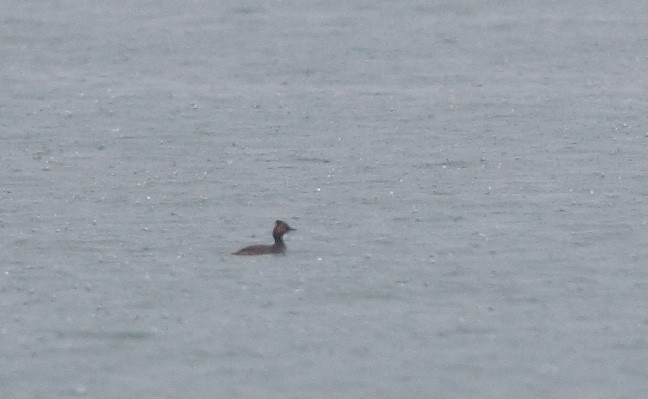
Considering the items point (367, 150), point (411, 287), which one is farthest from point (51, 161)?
point (411, 287)

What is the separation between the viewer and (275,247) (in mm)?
18453

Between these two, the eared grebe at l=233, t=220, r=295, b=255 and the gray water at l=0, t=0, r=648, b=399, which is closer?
the gray water at l=0, t=0, r=648, b=399

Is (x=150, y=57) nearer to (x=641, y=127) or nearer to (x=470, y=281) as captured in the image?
(x=641, y=127)

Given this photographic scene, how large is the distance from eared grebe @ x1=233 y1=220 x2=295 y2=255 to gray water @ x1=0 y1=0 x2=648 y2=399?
0.12 meters

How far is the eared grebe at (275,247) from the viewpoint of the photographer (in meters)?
18.3

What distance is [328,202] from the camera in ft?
69.2

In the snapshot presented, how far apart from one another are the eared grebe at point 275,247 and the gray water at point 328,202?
0.12m

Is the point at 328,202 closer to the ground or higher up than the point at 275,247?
closer to the ground

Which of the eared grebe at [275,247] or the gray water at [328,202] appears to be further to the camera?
the eared grebe at [275,247]

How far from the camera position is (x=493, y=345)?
1504 centimetres

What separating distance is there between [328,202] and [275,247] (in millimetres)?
2755

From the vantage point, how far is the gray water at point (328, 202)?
14.8 metres

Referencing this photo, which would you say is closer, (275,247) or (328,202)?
(275,247)

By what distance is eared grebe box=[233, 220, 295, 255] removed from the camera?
Answer: 18.3 meters
